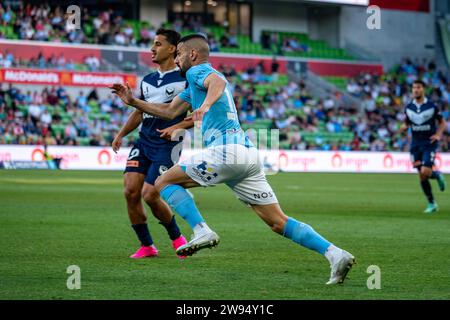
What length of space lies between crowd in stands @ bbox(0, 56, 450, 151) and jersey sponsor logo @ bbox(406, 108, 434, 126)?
21120 millimetres

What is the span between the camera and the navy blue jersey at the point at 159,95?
10.3m

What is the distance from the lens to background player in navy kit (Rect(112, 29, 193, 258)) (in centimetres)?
1021

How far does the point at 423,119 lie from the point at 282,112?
28.0 meters

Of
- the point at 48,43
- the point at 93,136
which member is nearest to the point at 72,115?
the point at 93,136

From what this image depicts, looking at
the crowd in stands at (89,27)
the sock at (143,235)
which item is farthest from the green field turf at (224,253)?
the crowd in stands at (89,27)

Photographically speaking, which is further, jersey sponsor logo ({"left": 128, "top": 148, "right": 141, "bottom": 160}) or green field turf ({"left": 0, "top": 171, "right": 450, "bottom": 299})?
jersey sponsor logo ({"left": 128, "top": 148, "right": 141, "bottom": 160})

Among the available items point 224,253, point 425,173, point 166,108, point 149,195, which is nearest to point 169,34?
point 166,108

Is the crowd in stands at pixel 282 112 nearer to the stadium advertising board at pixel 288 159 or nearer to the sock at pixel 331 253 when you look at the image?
the stadium advertising board at pixel 288 159

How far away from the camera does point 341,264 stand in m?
7.86

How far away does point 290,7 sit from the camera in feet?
182

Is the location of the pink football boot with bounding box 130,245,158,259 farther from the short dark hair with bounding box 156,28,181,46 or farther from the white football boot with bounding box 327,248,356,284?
the white football boot with bounding box 327,248,356,284

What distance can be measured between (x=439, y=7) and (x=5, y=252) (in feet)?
176

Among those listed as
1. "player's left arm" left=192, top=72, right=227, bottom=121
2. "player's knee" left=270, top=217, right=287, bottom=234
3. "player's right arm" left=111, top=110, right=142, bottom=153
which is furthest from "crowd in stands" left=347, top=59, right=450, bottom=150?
"player's left arm" left=192, top=72, right=227, bottom=121

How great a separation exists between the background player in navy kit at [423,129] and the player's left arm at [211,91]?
11.2m
